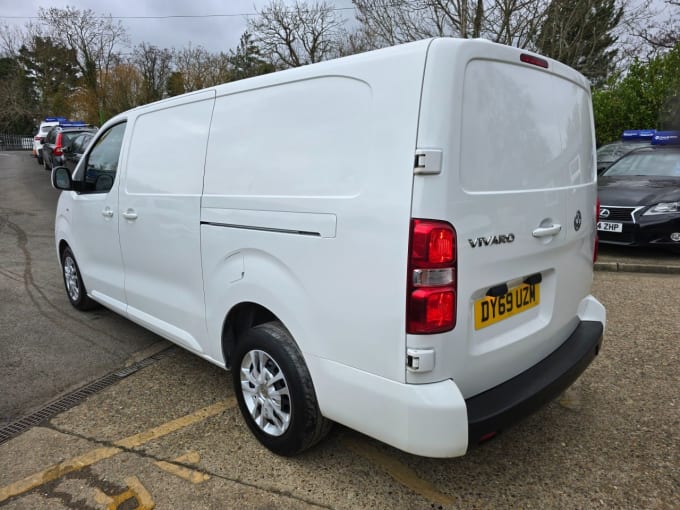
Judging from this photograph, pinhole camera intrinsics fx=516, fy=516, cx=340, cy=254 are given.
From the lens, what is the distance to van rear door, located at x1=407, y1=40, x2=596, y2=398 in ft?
6.46

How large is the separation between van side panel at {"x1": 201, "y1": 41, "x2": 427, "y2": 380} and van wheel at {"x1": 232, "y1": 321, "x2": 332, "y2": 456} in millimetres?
119

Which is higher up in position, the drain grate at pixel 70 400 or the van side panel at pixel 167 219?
the van side panel at pixel 167 219

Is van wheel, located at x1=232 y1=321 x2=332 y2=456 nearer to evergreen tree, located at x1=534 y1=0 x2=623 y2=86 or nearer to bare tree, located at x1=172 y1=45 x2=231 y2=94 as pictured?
evergreen tree, located at x1=534 y1=0 x2=623 y2=86

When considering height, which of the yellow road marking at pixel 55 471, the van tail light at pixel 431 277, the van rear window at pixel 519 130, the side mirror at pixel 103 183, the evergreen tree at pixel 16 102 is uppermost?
the evergreen tree at pixel 16 102

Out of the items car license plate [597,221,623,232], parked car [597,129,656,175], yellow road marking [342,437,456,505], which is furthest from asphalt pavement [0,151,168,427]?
parked car [597,129,656,175]

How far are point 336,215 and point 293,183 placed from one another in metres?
0.33

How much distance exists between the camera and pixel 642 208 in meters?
6.91

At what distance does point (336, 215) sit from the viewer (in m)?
2.19

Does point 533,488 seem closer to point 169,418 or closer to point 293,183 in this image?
point 293,183

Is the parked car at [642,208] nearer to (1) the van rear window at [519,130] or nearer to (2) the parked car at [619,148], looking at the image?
(2) the parked car at [619,148]

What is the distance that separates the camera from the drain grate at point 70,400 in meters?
3.08

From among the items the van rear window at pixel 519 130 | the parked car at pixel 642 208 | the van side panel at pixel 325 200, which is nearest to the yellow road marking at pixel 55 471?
the van side panel at pixel 325 200

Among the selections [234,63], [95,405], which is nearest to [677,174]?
[95,405]

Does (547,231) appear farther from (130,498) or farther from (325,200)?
(130,498)
